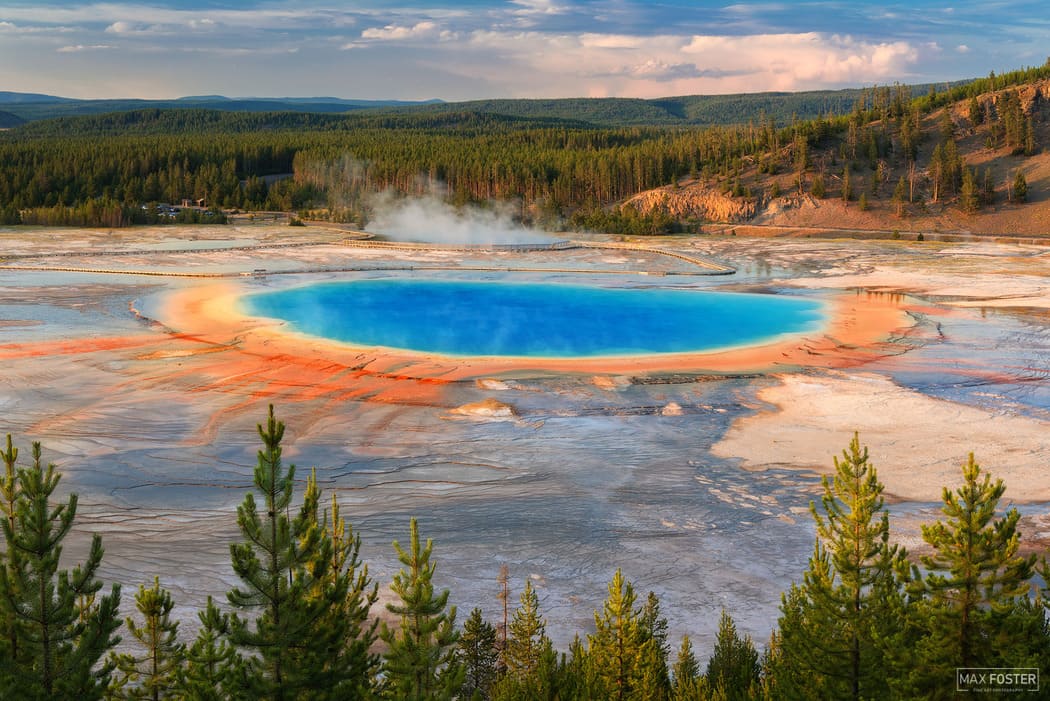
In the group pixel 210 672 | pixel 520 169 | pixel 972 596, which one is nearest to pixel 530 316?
pixel 210 672

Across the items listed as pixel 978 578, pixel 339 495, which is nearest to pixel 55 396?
pixel 339 495

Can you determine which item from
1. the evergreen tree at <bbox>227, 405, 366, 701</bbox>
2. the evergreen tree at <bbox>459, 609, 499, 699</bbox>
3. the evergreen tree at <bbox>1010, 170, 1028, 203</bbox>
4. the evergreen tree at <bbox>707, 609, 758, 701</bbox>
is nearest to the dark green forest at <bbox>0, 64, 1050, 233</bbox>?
the evergreen tree at <bbox>1010, 170, 1028, 203</bbox>

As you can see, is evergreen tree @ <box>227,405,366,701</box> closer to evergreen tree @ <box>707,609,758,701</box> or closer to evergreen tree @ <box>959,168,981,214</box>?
evergreen tree @ <box>707,609,758,701</box>

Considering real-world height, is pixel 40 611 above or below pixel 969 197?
below

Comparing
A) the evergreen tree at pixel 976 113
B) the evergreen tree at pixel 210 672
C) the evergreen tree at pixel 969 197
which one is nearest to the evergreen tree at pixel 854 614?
the evergreen tree at pixel 210 672

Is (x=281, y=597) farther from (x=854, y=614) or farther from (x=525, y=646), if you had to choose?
(x=854, y=614)
